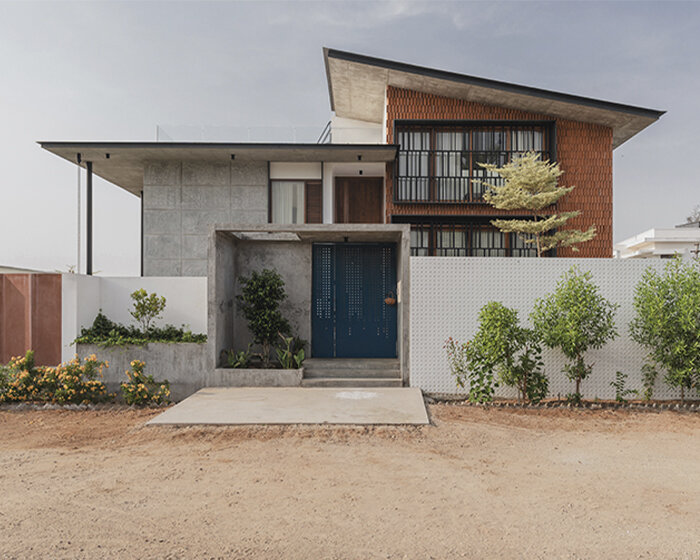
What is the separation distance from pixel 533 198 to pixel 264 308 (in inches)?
305

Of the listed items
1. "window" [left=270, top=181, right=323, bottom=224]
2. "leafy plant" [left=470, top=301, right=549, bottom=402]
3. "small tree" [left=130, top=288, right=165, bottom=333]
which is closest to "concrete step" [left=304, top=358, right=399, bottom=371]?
"leafy plant" [left=470, top=301, right=549, bottom=402]

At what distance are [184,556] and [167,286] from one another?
275 inches

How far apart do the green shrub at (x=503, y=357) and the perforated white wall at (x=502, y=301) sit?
312mm

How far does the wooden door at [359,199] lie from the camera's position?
47.3 feet

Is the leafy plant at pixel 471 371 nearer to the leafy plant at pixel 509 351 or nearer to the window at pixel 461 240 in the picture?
the leafy plant at pixel 509 351

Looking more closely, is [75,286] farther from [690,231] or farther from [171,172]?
[690,231]

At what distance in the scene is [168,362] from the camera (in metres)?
8.70

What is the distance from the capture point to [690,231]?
29.7 meters

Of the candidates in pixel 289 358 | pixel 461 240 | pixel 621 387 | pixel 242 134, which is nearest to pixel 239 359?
pixel 289 358

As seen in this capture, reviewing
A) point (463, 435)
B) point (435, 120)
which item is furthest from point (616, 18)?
point (463, 435)

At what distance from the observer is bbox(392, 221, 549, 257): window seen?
14.1 metres

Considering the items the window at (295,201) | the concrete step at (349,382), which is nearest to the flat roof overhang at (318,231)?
the concrete step at (349,382)

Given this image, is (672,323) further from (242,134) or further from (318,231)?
(242,134)

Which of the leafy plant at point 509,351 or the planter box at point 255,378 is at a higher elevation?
the leafy plant at point 509,351
